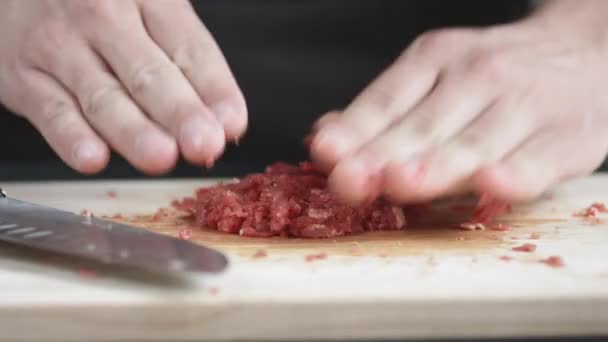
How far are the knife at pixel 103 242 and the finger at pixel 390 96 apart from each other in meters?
0.36

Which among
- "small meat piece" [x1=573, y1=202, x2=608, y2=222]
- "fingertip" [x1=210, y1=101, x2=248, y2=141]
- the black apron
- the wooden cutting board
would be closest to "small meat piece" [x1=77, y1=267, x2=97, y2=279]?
the wooden cutting board

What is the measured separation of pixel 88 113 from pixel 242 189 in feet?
1.18

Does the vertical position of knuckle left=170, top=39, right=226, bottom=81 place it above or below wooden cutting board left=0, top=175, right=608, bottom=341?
above

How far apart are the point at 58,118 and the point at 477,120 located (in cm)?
87

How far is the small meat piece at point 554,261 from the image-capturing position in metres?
1.44

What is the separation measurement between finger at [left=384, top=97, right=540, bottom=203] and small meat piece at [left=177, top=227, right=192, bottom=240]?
40 cm

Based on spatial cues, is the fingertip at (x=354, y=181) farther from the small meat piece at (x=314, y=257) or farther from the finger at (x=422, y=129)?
the small meat piece at (x=314, y=257)

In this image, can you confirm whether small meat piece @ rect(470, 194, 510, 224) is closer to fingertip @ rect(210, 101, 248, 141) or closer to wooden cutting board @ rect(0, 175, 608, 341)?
wooden cutting board @ rect(0, 175, 608, 341)

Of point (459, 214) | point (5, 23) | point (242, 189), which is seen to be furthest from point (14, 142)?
point (459, 214)

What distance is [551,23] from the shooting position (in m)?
2.02

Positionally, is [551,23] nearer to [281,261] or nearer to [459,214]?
[459,214]

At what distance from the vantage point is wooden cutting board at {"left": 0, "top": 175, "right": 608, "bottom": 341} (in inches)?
50.4

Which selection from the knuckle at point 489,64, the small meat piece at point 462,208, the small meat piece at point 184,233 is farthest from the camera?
the small meat piece at point 462,208

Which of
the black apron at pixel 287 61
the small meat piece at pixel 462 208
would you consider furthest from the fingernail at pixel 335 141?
the black apron at pixel 287 61
